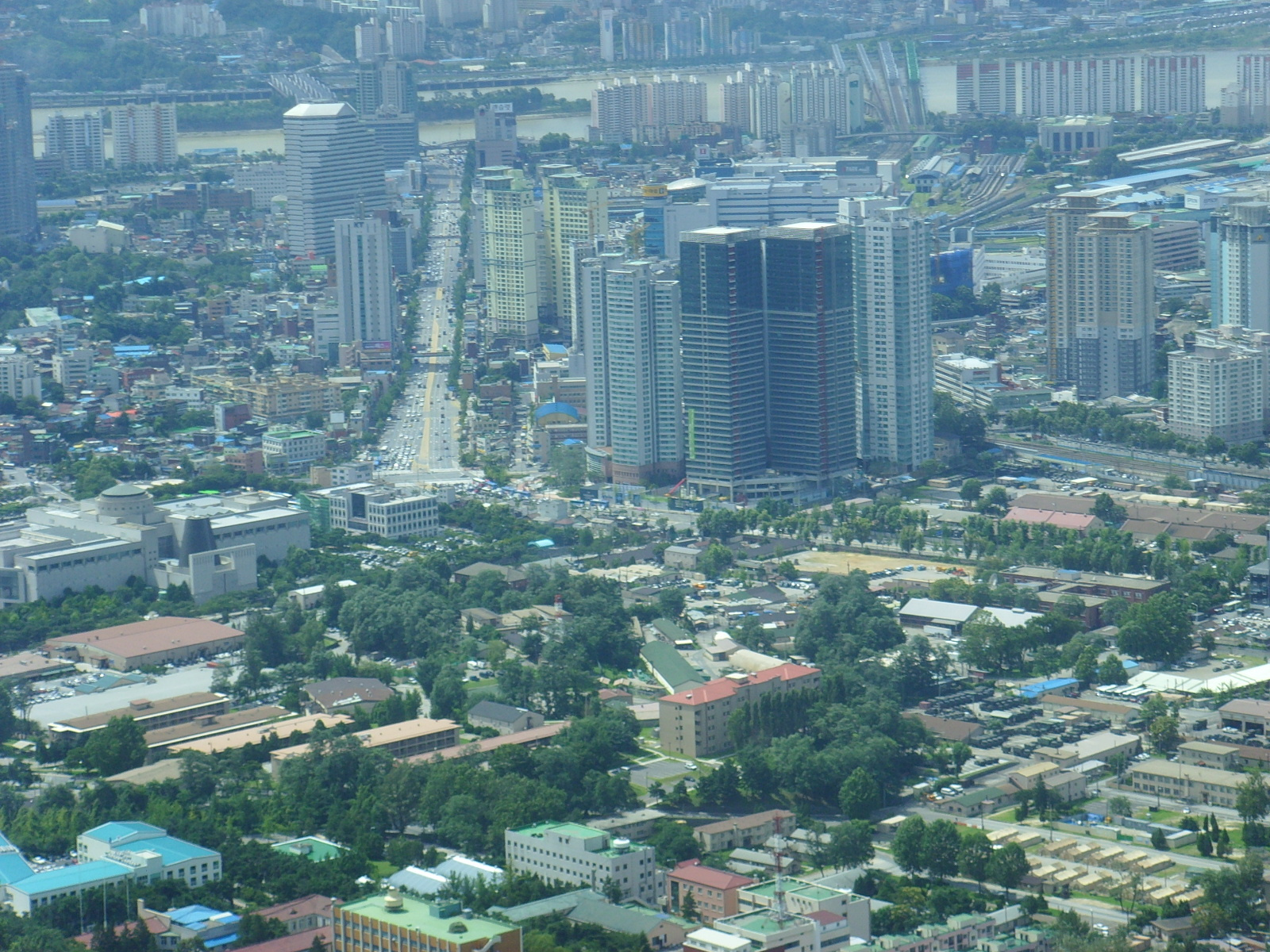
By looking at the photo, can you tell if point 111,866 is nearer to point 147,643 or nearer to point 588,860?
point 588,860

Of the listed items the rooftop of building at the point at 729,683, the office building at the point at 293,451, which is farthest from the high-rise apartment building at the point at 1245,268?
the rooftop of building at the point at 729,683

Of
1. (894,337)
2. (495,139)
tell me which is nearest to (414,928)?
(894,337)

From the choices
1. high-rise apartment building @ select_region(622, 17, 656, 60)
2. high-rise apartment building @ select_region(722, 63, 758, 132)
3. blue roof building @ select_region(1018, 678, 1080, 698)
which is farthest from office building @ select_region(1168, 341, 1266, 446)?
high-rise apartment building @ select_region(622, 17, 656, 60)

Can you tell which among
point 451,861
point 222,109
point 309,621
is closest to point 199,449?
point 309,621

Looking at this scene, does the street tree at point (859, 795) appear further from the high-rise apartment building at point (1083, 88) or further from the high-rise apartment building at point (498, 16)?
the high-rise apartment building at point (498, 16)

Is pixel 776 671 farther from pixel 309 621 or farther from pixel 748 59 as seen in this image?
pixel 748 59

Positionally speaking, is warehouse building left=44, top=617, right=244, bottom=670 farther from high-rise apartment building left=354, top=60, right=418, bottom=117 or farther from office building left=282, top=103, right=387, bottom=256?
high-rise apartment building left=354, top=60, right=418, bottom=117

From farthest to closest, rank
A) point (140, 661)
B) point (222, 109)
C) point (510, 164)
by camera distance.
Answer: point (222, 109) → point (510, 164) → point (140, 661)
